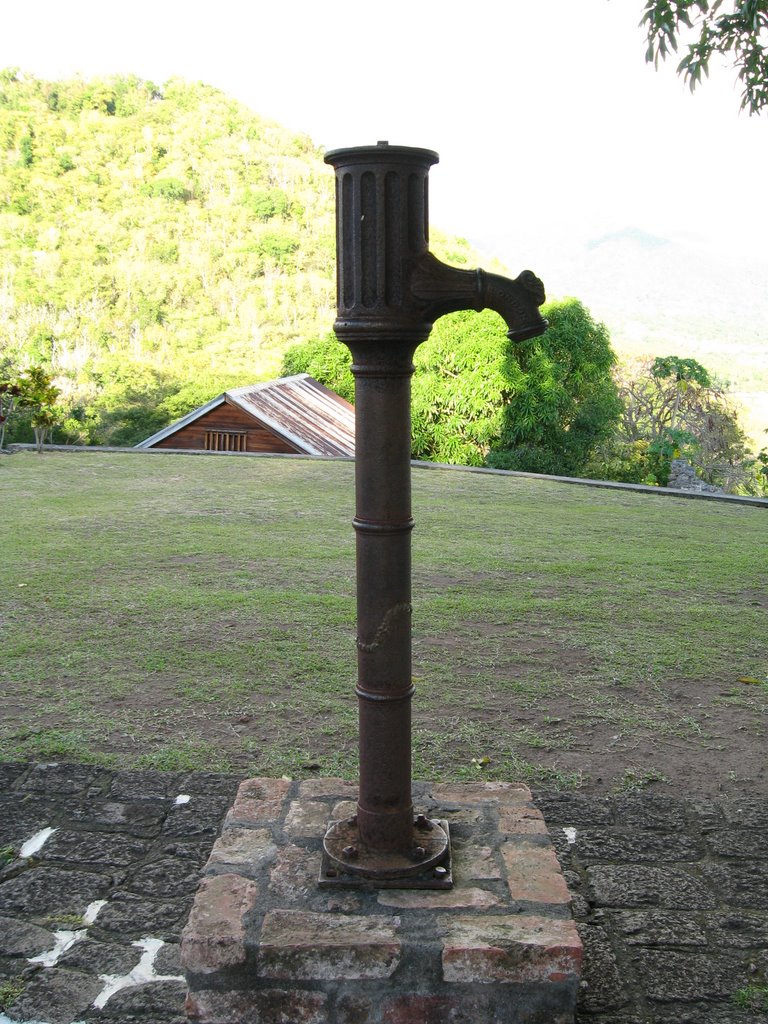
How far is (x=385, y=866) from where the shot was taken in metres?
1.99

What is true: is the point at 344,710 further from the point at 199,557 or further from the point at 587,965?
the point at 199,557

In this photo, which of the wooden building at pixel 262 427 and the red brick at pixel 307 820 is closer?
the red brick at pixel 307 820

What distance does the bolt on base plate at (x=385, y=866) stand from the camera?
6.42 ft

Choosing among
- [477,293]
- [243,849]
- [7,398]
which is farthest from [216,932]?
[7,398]

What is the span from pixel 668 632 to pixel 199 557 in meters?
2.71

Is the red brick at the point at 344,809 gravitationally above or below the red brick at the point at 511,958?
above

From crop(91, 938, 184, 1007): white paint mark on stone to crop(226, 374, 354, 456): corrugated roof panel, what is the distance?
10924 millimetres

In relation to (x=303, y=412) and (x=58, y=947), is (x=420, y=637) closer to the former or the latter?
(x=58, y=947)

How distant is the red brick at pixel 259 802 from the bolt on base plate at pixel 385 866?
0.20 m

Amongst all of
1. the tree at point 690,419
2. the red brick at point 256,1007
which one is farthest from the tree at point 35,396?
the tree at point 690,419

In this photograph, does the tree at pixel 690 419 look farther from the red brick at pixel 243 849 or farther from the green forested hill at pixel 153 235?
the green forested hill at pixel 153 235

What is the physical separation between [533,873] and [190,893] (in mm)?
826

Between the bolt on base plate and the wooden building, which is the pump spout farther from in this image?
the wooden building

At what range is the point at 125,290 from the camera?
146 feet
